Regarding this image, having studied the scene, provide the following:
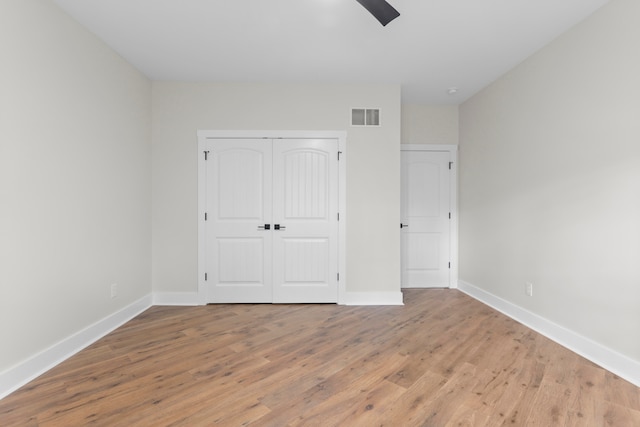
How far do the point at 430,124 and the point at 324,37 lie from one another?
2365mm

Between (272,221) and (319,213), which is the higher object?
(319,213)

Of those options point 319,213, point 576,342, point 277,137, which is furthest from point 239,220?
point 576,342

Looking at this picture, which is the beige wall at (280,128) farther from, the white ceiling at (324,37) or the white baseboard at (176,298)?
the white ceiling at (324,37)

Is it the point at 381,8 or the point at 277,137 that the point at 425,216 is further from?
the point at 381,8

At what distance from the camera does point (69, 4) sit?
7.43 feet

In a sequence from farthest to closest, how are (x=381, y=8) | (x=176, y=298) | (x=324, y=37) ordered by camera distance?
(x=176, y=298), (x=324, y=37), (x=381, y=8)

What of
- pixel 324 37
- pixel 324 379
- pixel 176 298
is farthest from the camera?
pixel 176 298

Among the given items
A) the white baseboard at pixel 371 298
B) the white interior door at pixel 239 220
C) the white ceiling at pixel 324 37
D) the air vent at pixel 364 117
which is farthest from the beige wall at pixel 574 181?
the white interior door at pixel 239 220

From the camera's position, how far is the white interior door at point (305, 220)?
3.62 meters

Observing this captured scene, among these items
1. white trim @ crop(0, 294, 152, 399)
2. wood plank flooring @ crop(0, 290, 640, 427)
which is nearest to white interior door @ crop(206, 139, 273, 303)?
wood plank flooring @ crop(0, 290, 640, 427)

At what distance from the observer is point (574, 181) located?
2.48 m

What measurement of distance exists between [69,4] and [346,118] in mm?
2693

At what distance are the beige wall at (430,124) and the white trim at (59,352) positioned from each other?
4.18 m

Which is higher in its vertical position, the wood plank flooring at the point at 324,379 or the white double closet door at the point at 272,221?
the white double closet door at the point at 272,221
